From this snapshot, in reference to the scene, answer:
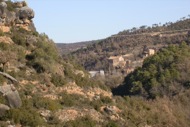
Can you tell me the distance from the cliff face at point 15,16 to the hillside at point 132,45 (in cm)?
7180

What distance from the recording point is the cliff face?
83.6 feet

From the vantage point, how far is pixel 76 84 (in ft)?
81.1

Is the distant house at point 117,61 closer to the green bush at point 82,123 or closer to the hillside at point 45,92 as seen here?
the hillside at point 45,92

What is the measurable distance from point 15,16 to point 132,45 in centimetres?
9119

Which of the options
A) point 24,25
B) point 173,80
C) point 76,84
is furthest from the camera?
point 173,80

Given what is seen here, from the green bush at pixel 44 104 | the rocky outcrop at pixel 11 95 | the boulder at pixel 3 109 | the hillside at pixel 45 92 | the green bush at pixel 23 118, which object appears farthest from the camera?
the green bush at pixel 44 104

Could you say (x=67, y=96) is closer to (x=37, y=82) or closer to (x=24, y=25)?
(x=37, y=82)

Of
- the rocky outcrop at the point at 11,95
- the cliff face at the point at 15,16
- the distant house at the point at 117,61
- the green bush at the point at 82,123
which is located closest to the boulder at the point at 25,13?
the cliff face at the point at 15,16

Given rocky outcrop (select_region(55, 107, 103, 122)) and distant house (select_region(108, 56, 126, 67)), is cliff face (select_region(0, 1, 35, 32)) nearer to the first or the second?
rocky outcrop (select_region(55, 107, 103, 122))

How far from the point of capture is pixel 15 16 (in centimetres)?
2652

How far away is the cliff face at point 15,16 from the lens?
25484 mm

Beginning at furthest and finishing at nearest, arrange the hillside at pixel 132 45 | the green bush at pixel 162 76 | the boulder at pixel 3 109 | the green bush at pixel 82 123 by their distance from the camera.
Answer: the hillside at pixel 132 45, the green bush at pixel 162 76, the green bush at pixel 82 123, the boulder at pixel 3 109

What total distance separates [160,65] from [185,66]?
409cm

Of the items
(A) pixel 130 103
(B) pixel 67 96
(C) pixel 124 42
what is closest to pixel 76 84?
(B) pixel 67 96
